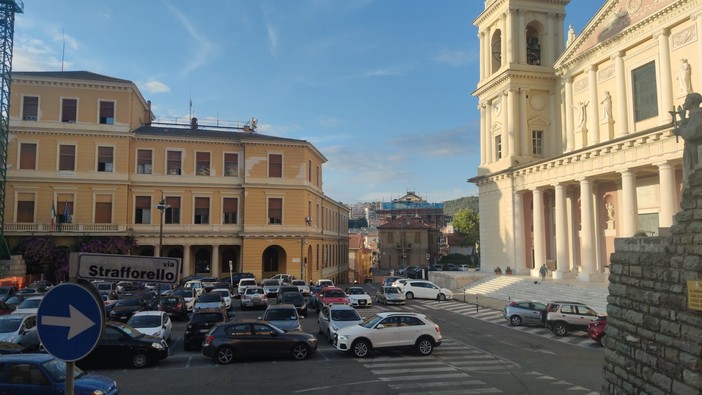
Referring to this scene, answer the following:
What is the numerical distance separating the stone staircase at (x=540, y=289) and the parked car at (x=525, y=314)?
4761 millimetres

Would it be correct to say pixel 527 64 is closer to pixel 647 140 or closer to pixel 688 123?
pixel 647 140

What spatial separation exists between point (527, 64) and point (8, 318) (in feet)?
143

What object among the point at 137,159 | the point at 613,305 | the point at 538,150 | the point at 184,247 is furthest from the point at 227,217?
the point at 613,305

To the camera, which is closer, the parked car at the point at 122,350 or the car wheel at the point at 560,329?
the parked car at the point at 122,350

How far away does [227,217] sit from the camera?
Answer: 49656 millimetres

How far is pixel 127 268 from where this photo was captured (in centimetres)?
519

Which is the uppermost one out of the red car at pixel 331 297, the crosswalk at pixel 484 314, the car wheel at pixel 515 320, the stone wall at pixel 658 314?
the stone wall at pixel 658 314

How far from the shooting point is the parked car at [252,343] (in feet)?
52.6

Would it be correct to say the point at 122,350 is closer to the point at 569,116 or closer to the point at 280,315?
the point at 280,315

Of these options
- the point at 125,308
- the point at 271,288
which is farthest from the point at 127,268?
the point at 271,288

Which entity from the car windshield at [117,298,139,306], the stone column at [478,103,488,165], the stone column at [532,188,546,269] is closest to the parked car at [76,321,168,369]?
the car windshield at [117,298,139,306]

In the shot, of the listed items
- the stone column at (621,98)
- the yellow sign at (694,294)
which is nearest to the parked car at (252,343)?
the yellow sign at (694,294)

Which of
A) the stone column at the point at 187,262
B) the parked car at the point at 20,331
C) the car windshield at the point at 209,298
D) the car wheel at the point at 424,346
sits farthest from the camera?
the stone column at the point at 187,262

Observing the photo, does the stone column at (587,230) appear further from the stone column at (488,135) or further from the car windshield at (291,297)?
the car windshield at (291,297)
